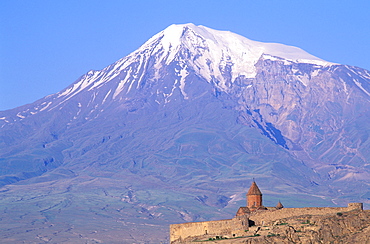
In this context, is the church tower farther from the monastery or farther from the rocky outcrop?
the rocky outcrop

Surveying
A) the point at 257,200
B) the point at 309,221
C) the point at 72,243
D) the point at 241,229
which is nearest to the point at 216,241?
the point at 241,229

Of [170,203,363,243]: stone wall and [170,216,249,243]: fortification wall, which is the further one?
[170,216,249,243]: fortification wall

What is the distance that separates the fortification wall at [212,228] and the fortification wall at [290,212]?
0.89 meters

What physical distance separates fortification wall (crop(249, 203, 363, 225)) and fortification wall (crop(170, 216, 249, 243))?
0.89 meters

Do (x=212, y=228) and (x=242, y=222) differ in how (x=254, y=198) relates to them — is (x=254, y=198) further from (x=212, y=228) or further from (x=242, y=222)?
(x=242, y=222)

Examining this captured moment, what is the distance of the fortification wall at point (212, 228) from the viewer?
57844 mm

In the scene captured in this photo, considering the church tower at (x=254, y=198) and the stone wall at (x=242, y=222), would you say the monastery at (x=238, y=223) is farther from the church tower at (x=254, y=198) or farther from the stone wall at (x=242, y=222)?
the church tower at (x=254, y=198)

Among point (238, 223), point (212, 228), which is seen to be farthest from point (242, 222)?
point (212, 228)

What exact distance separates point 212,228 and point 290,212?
7.99m

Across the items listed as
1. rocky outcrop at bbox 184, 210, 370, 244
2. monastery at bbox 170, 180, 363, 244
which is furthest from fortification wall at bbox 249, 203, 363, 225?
rocky outcrop at bbox 184, 210, 370, 244

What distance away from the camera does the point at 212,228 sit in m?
61.7

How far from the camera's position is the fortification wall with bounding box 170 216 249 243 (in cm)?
5784

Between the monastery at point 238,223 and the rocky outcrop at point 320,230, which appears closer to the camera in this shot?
the rocky outcrop at point 320,230

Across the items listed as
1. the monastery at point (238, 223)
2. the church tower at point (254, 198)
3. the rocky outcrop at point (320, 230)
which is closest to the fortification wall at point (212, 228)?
the monastery at point (238, 223)
